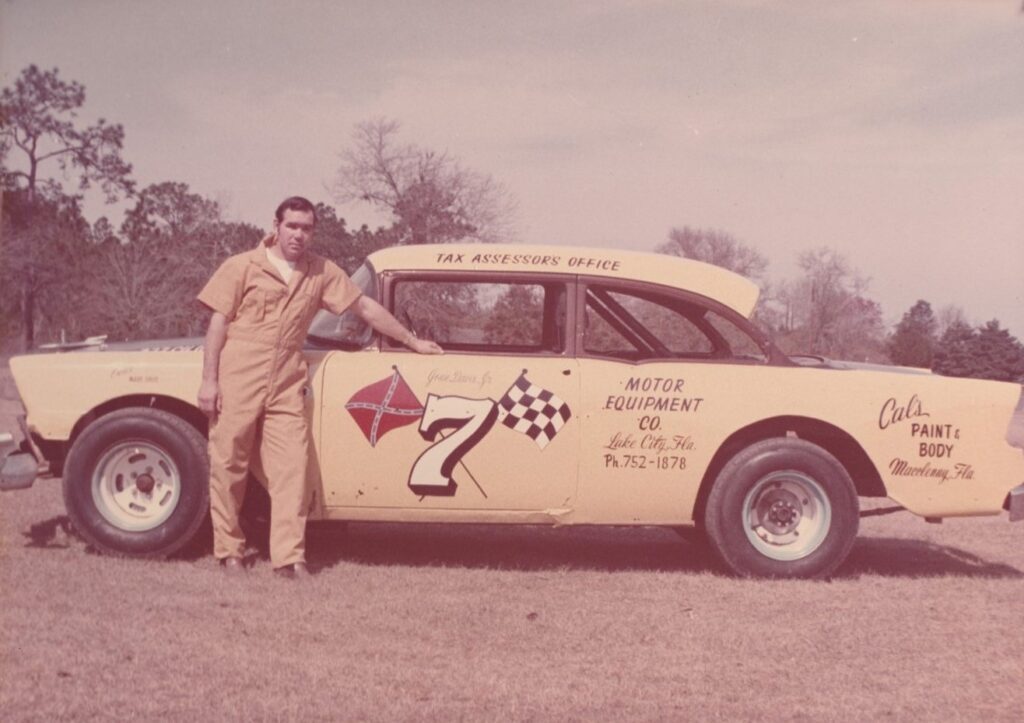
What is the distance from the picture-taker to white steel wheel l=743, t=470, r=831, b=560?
6.39 meters

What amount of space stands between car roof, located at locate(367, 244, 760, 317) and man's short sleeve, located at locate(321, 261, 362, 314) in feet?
1.06

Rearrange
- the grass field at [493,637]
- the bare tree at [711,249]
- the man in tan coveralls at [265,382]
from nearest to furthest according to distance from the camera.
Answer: the grass field at [493,637] → the man in tan coveralls at [265,382] → the bare tree at [711,249]

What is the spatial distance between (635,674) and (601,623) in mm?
804

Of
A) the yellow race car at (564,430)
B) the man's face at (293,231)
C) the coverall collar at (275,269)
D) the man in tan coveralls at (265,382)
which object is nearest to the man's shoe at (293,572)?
the man in tan coveralls at (265,382)

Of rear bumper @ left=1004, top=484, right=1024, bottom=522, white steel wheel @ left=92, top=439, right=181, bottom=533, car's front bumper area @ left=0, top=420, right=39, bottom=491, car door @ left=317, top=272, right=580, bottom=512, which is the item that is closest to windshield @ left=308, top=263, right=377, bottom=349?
car door @ left=317, top=272, right=580, bottom=512

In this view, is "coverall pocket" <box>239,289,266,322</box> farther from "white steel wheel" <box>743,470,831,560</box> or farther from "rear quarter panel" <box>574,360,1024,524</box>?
"white steel wheel" <box>743,470,831,560</box>

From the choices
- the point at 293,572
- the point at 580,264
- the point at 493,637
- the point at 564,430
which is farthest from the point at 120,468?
Answer: the point at 580,264

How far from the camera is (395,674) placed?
14.2 feet

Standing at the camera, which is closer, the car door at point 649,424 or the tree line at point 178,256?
the car door at point 649,424

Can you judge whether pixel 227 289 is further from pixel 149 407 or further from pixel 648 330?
pixel 648 330

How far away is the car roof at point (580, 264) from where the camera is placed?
6.49 metres

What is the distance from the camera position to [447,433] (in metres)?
6.11

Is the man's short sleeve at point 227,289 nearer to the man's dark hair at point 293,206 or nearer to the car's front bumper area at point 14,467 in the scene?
the man's dark hair at point 293,206

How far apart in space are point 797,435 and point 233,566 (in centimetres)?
324
